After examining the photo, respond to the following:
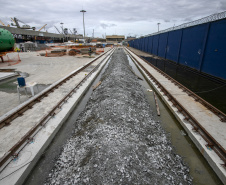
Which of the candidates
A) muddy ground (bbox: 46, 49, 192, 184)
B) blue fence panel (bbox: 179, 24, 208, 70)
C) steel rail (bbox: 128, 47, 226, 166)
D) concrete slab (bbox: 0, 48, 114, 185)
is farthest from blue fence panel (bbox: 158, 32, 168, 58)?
muddy ground (bbox: 46, 49, 192, 184)

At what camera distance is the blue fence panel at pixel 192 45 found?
607 inches

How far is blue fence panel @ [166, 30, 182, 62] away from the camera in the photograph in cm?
2143

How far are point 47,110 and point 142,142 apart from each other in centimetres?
502

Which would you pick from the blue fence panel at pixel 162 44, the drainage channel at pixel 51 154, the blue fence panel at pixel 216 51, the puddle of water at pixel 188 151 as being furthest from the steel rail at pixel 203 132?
the blue fence panel at pixel 162 44

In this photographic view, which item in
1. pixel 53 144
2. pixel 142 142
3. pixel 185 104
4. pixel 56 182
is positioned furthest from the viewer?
pixel 185 104

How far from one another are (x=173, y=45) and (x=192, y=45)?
6282mm

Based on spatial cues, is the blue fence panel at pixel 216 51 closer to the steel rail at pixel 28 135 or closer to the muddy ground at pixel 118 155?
the muddy ground at pixel 118 155

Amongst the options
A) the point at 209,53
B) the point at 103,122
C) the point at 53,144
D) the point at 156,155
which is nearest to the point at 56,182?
the point at 53,144

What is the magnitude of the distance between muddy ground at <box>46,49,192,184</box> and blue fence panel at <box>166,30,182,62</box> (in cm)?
1932

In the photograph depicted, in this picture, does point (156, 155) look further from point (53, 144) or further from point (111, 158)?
point (53, 144)

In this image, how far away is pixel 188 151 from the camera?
5074 mm

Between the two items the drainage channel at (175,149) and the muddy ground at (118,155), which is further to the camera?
the drainage channel at (175,149)

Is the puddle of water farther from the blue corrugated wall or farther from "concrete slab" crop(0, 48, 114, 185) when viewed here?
the blue corrugated wall

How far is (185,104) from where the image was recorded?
7805 millimetres
